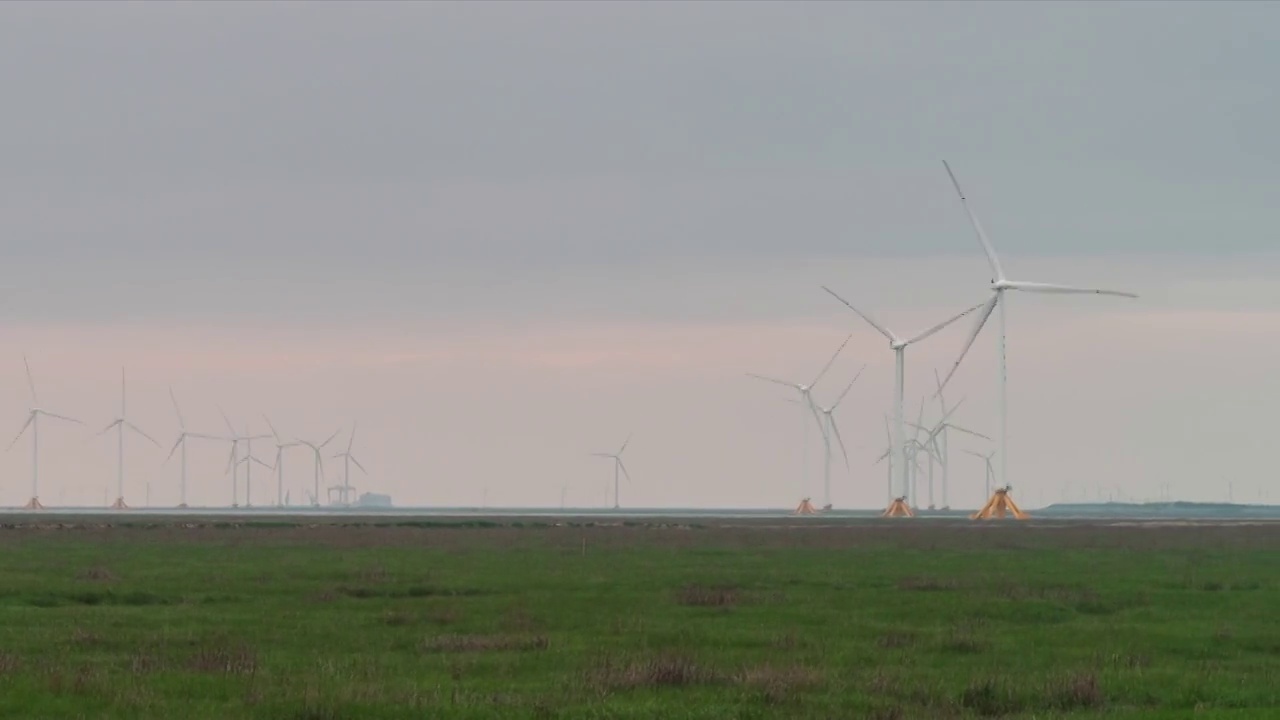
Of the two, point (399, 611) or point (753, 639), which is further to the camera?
point (399, 611)

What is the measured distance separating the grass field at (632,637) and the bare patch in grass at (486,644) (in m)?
0.06

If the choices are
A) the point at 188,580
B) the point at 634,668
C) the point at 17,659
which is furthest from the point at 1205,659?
the point at 188,580

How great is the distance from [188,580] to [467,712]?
83.0 feet

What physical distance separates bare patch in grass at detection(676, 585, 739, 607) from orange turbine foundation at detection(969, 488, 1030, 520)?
107 metres

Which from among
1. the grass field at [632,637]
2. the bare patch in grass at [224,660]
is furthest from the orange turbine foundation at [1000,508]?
the bare patch in grass at [224,660]

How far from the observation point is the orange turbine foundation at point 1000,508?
148000 mm

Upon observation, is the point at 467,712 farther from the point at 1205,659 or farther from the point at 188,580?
the point at 188,580

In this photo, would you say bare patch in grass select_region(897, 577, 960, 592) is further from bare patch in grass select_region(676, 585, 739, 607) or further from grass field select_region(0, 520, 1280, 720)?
bare patch in grass select_region(676, 585, 739, 607)

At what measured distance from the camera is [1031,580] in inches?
1927

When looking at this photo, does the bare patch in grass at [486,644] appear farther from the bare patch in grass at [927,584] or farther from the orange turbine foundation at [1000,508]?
the orange turbine foundation at [1000,508]

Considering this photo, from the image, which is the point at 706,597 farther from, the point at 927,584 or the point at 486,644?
the point at 486,644

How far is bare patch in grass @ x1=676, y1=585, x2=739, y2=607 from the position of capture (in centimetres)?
3909

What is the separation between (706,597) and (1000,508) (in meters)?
113

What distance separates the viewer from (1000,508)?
491ft
